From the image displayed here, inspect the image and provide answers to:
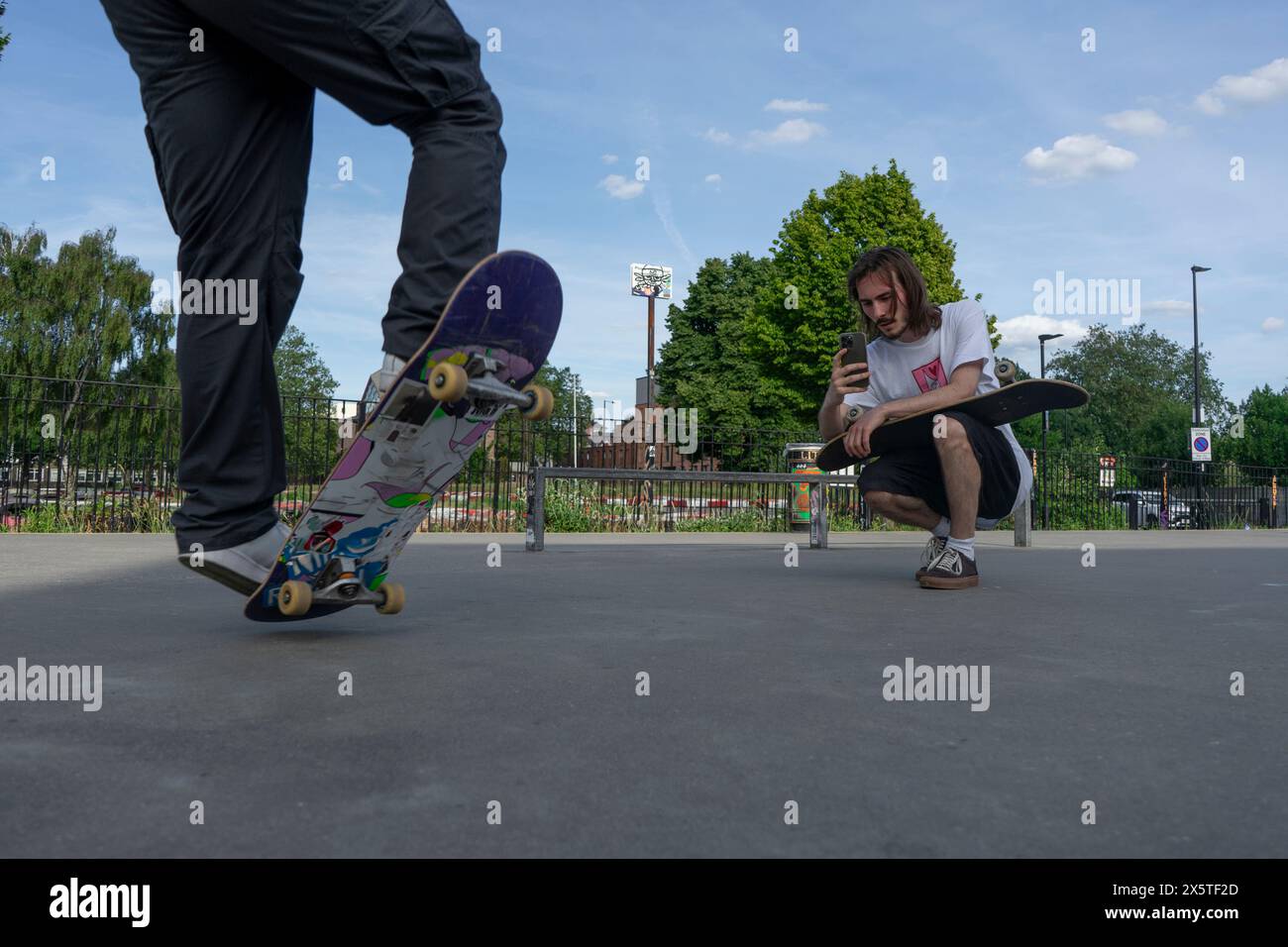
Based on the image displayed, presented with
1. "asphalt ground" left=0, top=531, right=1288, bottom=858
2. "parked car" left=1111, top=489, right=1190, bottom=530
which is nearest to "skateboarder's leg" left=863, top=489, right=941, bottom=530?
"asphalt ground" left=0, top=531, right=1288, bottom=858

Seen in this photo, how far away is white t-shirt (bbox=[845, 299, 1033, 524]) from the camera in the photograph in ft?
14.6

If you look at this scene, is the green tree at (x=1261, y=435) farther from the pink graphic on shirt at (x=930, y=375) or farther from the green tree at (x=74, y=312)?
the pink graphic on shirt at (x=930, y=375)

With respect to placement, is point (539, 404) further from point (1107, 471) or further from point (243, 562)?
point (1107, 471)

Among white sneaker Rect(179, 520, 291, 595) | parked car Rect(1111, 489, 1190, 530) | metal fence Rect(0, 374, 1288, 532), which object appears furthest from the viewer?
parked car Rect(1111, 489, 1190, 530)

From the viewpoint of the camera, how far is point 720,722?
1.71 metres

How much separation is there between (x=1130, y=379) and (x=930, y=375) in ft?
228

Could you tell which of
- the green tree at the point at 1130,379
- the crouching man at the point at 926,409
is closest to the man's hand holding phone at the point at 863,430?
the crouching man at the point at 926,409

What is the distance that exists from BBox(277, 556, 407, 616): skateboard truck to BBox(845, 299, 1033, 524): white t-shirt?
271cm

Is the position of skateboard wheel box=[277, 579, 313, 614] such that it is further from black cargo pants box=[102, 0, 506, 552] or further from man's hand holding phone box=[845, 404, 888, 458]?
man's hand holding phone box=[845, 404, 888, 458]

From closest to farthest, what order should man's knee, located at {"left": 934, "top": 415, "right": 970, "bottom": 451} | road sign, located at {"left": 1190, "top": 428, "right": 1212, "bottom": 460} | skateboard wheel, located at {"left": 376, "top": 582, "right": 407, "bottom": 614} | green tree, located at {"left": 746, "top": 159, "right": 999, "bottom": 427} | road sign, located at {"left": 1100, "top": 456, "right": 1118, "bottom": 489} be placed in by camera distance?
skateboard wheel, located at {"left": 376, "top": 582, "right": 407, "bottom": 614}
man's knee, located at {"left": 934, "top": 415, "right": 970, "bottom": 451}
road sign, located at {"left": 1100, "top": 456, "right": 1118, "bottom": 489}
road sign, located at {"left": 1190, "top": 428, "right": 1212, "bottom": 460}
green tree, located at {"left": 746, "top": 159, "right": 999, "bottom": 427}

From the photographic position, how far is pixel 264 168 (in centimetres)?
256

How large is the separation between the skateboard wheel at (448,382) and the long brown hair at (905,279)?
2.82 meters

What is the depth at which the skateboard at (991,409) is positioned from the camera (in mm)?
4207
